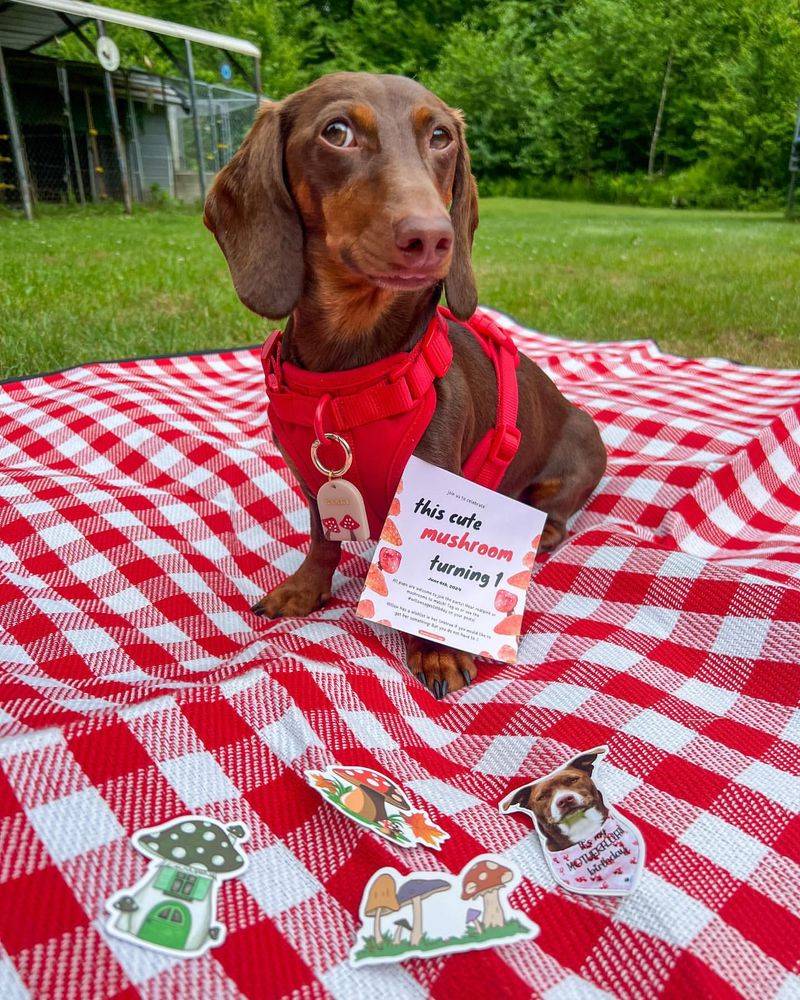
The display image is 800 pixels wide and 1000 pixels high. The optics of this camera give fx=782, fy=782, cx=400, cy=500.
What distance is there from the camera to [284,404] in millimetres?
1678

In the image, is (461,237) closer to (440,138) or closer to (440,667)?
(440,138)

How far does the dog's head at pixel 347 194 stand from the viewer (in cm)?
133

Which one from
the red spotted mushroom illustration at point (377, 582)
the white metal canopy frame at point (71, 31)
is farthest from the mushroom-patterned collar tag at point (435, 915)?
the white metal canopy frame at point (71, 31)

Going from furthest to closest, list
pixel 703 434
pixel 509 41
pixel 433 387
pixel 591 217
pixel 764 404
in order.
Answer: pixel 509 41
pixel 591 217
pixel 764 404
pixel 703 434
pixel 433 387

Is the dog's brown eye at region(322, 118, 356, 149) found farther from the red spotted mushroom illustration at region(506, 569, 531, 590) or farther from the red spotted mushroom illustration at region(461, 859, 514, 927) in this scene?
the red spotted mushroom illustration at region(461, 859, 514, 927)

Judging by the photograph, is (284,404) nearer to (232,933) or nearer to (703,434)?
(232,933)

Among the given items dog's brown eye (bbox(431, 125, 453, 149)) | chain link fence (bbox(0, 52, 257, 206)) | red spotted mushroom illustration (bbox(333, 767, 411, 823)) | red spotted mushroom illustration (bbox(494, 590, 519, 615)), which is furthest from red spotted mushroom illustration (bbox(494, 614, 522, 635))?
chain link fence (bbox(0, 52, 257, 206))

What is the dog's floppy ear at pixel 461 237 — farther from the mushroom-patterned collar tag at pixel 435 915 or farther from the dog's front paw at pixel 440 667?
the mushroom-patterned collar tag at pixel 435 915

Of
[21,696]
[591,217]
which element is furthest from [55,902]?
[591,217]

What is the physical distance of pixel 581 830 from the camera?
110 centimetres

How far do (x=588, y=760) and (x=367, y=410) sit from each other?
781 millimetres

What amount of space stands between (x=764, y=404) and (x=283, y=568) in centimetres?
206

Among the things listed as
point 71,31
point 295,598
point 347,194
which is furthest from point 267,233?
point 71,31

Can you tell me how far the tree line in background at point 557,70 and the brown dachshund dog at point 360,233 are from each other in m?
16.1
